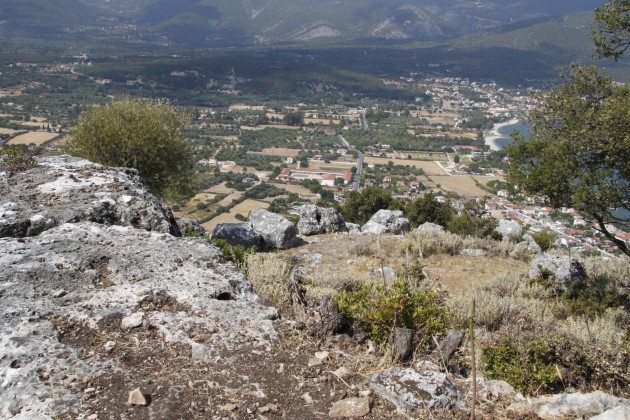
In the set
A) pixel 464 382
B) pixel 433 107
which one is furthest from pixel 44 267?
pixel 433 107

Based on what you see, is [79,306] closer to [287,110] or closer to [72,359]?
[72,359]

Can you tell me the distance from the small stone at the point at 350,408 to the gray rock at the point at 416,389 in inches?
8.9

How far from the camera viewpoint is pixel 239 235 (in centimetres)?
1410

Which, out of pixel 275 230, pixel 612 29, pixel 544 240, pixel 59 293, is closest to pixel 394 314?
pixel 59 293

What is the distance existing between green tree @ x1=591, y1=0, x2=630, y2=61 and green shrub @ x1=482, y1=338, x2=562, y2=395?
778 centimetres

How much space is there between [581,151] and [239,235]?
9.00 m

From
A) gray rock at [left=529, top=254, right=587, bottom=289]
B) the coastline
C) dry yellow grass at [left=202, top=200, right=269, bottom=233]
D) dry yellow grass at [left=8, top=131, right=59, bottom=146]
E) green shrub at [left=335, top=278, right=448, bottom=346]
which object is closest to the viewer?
green shrub at [left=335, top=278, right=448, bottom=346]

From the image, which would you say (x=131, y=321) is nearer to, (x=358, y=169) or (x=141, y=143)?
(x=141, y=143)

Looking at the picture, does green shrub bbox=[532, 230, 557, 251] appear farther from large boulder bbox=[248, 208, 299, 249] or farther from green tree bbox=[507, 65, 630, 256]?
large boulder bbox=[248, 208, 299, 249]

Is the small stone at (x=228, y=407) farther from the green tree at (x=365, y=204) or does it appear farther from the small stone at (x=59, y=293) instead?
the green tree at (x=365, y=204)

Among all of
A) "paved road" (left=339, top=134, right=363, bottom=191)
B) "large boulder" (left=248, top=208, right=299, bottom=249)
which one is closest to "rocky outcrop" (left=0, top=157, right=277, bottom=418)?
"large boulder" (left=248, top=208, right=299, bottom=249)

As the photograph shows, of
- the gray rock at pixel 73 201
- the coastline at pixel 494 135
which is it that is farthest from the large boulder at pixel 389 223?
the coastline at pixel 494 135

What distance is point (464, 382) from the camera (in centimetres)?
451

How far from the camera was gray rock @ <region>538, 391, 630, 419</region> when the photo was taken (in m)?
3.94
